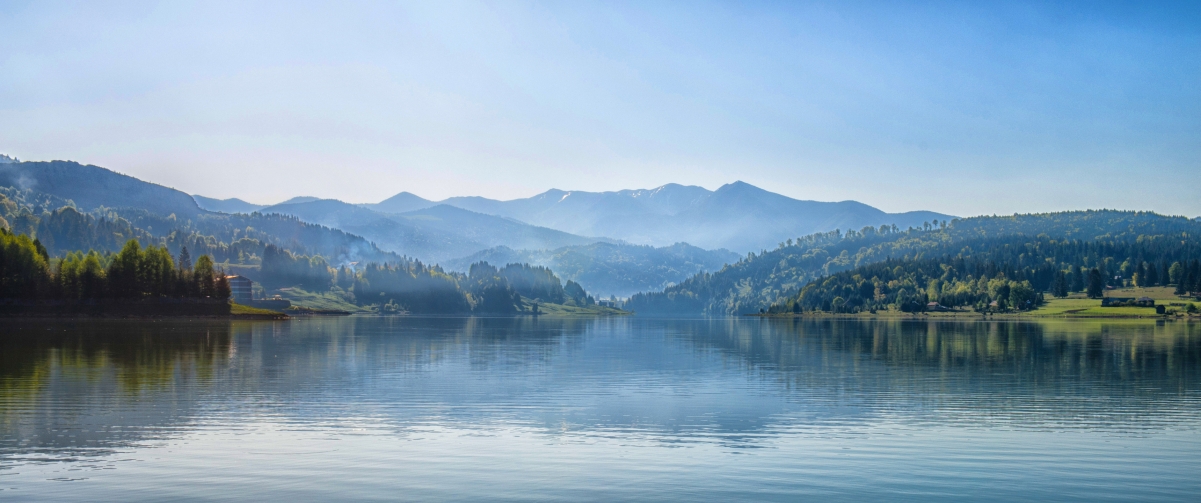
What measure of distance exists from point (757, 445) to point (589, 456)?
7.28m

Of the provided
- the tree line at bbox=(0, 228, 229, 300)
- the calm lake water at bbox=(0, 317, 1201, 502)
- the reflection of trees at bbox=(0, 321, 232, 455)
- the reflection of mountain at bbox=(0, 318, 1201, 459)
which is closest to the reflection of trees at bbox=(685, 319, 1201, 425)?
the reflection of mountain at bbox=(0, 318, 1201, 459)

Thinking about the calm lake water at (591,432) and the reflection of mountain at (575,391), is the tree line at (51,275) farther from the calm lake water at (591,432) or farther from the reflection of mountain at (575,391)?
the calm lake water at (591,432)

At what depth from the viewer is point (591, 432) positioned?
3628 cm

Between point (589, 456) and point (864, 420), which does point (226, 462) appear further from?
point (864, 420)

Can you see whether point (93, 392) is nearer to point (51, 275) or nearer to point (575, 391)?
point (575, 391)

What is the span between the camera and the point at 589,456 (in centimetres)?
3048

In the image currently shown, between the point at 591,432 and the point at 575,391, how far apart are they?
56.5 feet

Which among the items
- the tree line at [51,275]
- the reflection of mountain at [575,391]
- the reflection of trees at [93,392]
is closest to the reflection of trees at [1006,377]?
the reflection of mountain at [575,391]

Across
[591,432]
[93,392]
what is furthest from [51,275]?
[591,432]

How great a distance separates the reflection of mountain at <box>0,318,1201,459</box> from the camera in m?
38.5

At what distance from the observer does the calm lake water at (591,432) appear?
25.8 meters

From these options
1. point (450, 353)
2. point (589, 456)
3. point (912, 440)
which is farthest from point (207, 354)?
point (912, 440)

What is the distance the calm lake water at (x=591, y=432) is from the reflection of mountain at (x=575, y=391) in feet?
1.03

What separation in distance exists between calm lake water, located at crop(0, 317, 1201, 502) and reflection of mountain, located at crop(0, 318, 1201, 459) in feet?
1.03
